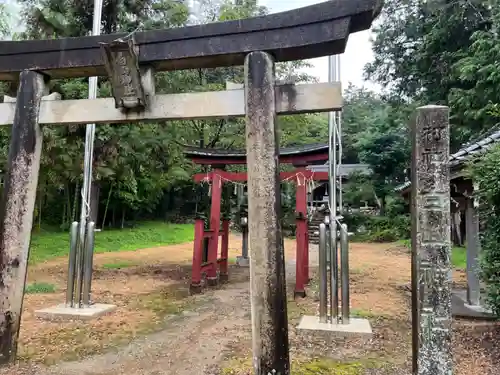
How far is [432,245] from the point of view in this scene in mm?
3404

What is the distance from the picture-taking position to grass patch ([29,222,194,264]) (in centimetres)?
1688

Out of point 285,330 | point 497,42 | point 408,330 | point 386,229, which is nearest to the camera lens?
point 285,330

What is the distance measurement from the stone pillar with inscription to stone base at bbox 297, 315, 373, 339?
2.39 metres

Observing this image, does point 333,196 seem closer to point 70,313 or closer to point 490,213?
point 490,213

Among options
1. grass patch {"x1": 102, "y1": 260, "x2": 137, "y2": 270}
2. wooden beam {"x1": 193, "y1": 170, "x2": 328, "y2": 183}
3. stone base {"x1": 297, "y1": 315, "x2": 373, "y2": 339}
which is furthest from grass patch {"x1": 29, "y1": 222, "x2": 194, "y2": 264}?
stone base {"x1": 297, "y1": 315, "x2": 373, "y2": 339}

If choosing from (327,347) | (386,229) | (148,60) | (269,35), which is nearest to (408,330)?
(327,347)

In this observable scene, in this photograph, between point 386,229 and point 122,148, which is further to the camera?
point 386,229

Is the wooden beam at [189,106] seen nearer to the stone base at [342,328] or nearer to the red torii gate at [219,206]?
the stone base at [342,328]

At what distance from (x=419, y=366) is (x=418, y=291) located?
0.58 m

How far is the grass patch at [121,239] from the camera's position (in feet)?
55.4

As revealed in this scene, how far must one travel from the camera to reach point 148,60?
4625mm

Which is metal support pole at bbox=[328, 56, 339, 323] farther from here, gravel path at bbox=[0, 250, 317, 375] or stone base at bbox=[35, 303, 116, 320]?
stone base at bbox=[35, 303, 116, 320]

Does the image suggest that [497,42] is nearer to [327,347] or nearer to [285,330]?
[327,347]

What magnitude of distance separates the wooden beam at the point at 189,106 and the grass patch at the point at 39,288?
547 cm
